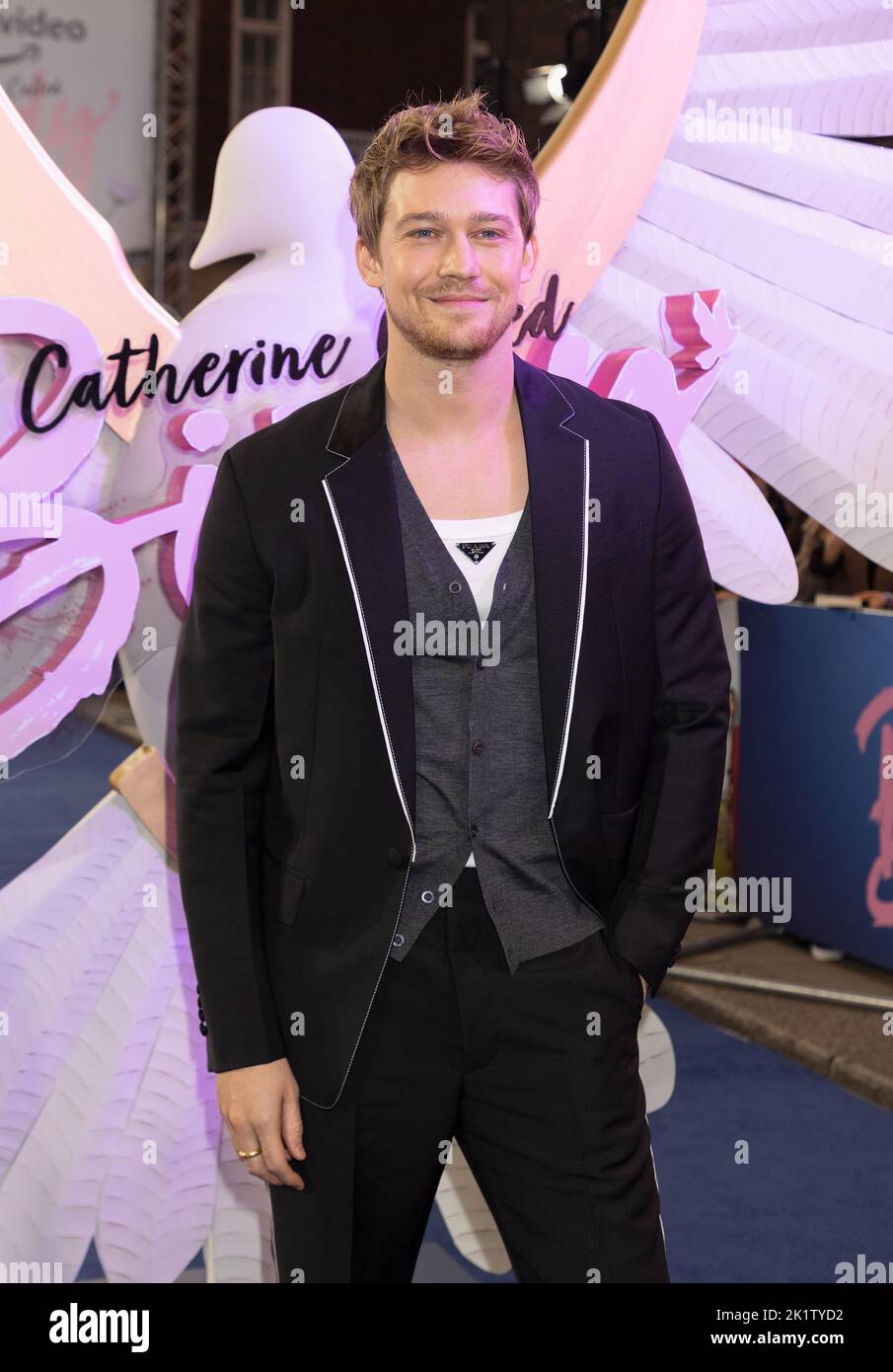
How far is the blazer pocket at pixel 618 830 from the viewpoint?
1731mm

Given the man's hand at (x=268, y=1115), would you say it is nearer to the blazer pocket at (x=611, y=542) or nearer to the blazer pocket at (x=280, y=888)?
the blazer pocket at (x=280, y=888)

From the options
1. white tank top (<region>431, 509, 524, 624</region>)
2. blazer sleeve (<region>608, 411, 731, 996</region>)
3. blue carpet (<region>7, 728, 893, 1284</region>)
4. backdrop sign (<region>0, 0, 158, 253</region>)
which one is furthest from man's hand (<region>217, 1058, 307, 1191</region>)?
backdrop sign (<region>0, 0, 158, 253</region>)

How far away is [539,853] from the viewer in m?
1.68

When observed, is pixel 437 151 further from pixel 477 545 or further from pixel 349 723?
pixel 349 723

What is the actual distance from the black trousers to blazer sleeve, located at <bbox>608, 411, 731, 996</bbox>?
0.06 meters

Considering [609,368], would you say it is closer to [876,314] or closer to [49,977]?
[876,314]

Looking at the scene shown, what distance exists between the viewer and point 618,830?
68.8 inches

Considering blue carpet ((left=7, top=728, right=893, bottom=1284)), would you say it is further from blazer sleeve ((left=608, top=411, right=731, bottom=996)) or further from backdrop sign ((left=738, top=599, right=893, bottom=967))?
blazer sleeve ((left=608, top=411, right=731, bottom=996))

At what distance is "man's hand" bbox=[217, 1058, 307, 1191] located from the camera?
169 cm

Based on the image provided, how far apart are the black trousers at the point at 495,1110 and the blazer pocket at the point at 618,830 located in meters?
0.10

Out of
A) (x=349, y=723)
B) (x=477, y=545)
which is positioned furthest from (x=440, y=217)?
(x=349, y=723)

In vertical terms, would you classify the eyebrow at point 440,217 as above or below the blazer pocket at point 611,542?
above

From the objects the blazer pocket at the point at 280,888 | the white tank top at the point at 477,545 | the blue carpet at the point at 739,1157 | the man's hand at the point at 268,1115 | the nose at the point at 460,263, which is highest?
the nose at the point at 460,263

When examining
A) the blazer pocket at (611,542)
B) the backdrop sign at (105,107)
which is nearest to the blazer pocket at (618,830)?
the blazer pocket at (611,542)
